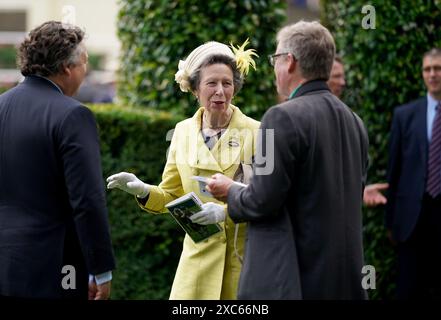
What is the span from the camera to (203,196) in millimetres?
4770

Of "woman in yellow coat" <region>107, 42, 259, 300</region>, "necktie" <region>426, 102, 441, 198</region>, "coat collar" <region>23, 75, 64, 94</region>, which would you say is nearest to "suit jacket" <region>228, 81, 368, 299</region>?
"woman in yellow coat" <region>107, 42, 259, 300</region>

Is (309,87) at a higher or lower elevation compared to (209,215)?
higher

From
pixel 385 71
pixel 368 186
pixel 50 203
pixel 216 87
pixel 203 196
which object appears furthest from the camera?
pixel 385 71

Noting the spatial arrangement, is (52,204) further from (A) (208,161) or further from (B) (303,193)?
(B) (303,193)

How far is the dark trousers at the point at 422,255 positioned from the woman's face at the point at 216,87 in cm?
273

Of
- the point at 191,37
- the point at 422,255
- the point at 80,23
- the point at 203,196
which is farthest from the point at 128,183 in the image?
the point at 80,23

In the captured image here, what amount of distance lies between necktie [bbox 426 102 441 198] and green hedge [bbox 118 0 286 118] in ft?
4.33

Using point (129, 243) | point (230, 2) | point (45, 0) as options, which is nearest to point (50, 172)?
point (129, 243)

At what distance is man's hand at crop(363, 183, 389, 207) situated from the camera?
722 cm

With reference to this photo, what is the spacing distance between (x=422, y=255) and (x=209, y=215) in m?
3.18

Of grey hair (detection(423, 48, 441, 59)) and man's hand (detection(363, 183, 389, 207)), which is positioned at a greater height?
grey hair (detection(423, 48, 441, 59))

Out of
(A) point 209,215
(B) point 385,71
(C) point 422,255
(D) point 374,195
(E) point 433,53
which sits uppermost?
(E) point 433,53

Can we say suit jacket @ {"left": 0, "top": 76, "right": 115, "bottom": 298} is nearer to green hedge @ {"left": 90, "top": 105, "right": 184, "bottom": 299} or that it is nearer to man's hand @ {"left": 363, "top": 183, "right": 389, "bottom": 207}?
green hedge @ {"left": 90, "top": 105, "right": 184, "bottom": 299}

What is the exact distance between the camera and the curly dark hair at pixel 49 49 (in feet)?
15.1
